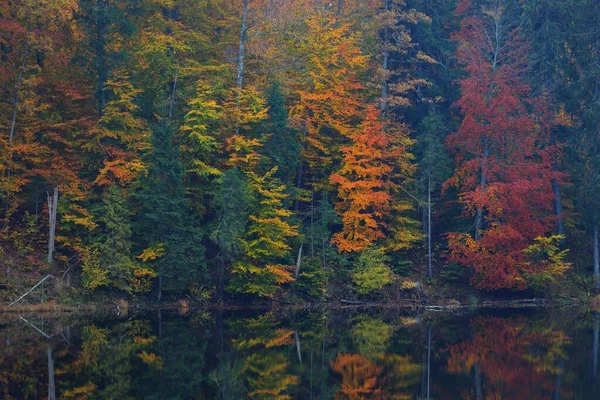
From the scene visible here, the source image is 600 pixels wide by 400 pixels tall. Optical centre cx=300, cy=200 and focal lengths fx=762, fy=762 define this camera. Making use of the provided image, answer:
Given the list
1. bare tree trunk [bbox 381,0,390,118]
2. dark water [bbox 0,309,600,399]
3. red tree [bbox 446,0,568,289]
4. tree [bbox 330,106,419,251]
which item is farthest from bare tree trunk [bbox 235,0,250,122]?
dark water [bbox 0,309,600,399]

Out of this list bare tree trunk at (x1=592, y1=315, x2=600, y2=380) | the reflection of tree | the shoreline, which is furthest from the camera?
the shoreline

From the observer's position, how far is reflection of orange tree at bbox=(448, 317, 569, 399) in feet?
63.6

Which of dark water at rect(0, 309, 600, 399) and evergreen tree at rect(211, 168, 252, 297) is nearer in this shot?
dark water at rect(0, 309, 600, 399)

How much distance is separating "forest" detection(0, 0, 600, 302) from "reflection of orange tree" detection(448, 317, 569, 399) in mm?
7612

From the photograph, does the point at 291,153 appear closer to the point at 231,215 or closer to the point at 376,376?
the point at 231,215

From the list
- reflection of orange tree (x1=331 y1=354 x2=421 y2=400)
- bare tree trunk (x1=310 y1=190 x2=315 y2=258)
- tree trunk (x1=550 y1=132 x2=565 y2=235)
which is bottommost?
reflection of orange tree (x1=331 y1=354 x2=421 y2=400)

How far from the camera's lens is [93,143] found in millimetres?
34469

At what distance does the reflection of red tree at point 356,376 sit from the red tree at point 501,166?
1465 cm

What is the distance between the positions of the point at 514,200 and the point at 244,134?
1344 cm

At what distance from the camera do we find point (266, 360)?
73.7 ft

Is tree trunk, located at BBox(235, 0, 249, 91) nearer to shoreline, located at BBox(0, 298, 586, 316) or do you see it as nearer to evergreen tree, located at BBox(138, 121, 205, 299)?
evergreen tree, located at BBox(138, 121, 205, 299)

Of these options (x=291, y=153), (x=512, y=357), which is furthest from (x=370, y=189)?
(x=512, y=357)

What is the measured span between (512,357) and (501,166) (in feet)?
53.1

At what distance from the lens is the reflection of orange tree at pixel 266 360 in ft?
62.0
